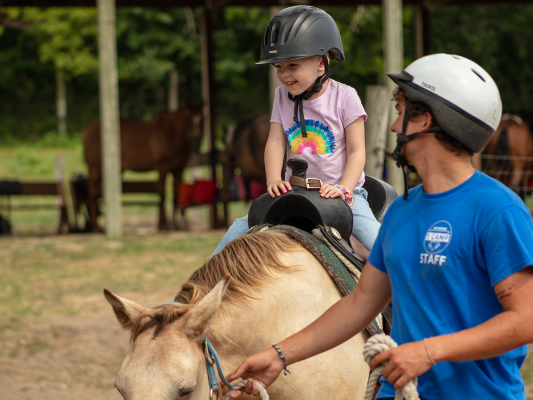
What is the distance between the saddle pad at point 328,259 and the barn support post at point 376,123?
346 centimetres

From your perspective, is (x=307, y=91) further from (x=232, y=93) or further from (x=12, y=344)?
(x=232, y=93)

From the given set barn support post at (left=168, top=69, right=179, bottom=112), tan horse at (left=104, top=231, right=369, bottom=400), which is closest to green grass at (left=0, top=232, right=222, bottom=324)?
tan horse at (left=104, top=231, right=369, bottom=400)

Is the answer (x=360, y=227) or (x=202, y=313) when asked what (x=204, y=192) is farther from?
(x=202, y=313)

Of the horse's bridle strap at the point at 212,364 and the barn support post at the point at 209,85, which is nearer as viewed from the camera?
the horse's bridle strap at the point at 212,364

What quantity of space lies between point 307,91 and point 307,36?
0.25 m

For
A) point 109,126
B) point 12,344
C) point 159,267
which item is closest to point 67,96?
point 109,126

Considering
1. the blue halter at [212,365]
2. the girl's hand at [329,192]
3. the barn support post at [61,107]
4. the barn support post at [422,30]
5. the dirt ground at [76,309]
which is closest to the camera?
the blue halter at [212,365]

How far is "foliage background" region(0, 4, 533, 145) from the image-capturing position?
20422 millimetres

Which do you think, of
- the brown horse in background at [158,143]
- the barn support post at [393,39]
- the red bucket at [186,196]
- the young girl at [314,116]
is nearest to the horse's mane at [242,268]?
the young girl at [314,116]

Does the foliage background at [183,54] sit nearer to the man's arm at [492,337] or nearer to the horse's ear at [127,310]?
the horse's ear at [127,310]

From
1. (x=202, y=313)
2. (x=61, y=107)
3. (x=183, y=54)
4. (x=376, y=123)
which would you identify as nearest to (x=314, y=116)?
(x=202, y=313)

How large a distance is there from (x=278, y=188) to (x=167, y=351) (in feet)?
3.48

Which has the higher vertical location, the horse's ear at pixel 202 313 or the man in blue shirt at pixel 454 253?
the man in blue shirt at pixel 454 253

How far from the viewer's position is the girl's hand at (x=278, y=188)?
8.59ft
